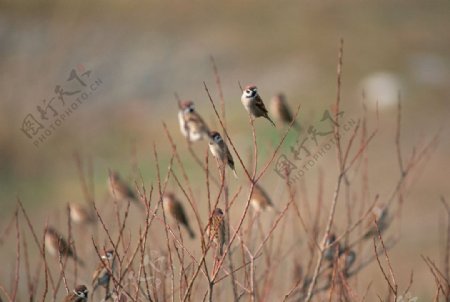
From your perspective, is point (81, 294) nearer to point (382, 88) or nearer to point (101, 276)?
point (101, 276)

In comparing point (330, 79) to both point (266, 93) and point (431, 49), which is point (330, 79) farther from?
point (431, 49)

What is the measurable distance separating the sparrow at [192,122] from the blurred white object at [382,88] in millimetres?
16881

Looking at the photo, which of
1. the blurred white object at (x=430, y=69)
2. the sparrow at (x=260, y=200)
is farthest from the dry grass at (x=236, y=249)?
the blurred white object at (x=430, y=69)

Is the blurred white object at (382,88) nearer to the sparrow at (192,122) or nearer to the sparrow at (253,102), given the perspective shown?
the sparrow at (192,122)

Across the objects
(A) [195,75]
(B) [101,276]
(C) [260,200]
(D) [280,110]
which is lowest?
(B) [101,276]

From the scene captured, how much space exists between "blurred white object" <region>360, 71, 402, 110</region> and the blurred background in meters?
0.05

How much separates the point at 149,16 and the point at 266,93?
314 inches

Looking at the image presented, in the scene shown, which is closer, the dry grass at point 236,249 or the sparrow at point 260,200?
the dry grass at point 236,249

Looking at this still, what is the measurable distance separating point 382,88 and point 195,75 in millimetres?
6945

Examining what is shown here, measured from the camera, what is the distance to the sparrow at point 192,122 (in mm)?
8398

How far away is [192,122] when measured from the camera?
8.58 metres

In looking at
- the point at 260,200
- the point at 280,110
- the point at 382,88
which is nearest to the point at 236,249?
the point at 260,200

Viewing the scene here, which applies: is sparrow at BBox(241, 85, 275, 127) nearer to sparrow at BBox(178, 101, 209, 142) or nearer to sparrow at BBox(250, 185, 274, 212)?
sparrow at BBox(178, 101, 209, 142)

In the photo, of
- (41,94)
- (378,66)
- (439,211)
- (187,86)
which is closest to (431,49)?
(378,66)
